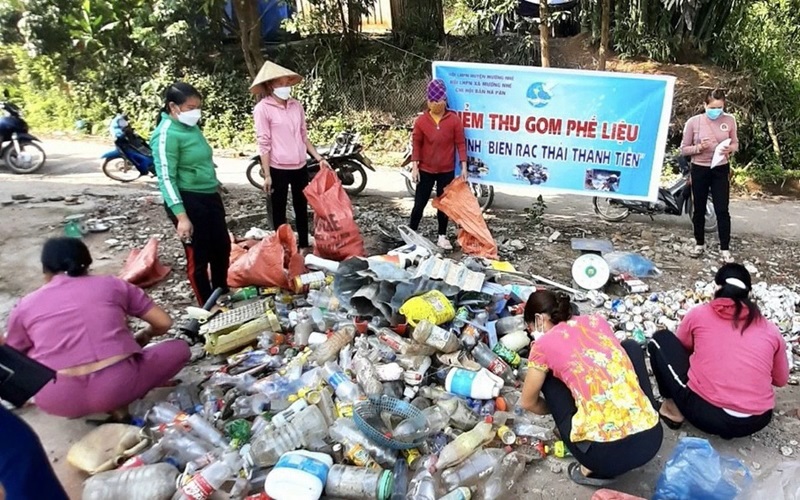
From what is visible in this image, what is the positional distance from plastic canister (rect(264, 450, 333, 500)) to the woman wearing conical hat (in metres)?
2.68

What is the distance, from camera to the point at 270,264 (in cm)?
441

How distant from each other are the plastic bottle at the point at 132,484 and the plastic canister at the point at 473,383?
1.51 m

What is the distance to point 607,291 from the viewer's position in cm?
480

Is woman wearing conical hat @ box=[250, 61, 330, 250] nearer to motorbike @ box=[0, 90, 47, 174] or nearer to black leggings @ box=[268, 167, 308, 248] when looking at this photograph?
black leggings @ box=[268, 167, 308, 248]

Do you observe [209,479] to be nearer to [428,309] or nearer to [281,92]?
[428,309]

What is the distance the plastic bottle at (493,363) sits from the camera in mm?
3461

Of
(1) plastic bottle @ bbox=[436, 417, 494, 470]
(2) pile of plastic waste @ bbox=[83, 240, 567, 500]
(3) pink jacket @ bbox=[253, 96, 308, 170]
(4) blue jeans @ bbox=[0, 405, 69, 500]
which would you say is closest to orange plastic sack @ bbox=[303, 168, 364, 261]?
(3) pink jacket @ bbox=[253, 96, 308, 170]

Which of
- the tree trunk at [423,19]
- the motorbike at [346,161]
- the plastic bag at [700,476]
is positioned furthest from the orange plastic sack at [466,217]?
the tree trunk at [423,19]

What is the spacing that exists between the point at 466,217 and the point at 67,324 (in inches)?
133

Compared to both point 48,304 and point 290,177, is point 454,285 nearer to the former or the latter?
point 290,177

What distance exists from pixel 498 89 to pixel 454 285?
96.2 inches

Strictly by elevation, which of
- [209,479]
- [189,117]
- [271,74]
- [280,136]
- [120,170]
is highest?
[271,74]

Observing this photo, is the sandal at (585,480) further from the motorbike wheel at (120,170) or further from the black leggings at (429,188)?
the motorbike wheel at (120,170)

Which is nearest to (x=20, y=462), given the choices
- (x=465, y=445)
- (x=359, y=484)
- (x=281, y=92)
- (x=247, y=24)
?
(x=359, y=484)
